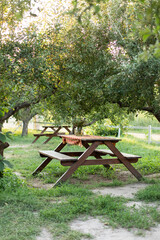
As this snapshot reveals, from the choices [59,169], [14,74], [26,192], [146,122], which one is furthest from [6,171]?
[146,122]

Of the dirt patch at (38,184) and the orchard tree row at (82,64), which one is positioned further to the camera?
the orchard tree row at (82,64)

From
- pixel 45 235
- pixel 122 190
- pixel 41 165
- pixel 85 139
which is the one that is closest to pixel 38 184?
pixel 41 165

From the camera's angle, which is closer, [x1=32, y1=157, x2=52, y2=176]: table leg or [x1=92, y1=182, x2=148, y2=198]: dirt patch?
[x1=92, y1=182, x2=148, y2=198]: dirt patch

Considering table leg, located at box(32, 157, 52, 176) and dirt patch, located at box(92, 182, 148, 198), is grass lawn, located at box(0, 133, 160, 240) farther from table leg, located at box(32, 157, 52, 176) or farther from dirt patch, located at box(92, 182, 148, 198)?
table leg, located at box(32, 157, 52, 176)

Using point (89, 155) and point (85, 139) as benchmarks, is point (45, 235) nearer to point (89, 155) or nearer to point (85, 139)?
point (85, 139)

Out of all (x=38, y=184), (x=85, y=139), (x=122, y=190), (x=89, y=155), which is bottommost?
(x=38, y=184)

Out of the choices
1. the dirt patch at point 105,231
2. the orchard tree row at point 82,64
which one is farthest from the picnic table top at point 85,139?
the dirt patch at point 105,231

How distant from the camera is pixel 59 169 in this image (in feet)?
24.3

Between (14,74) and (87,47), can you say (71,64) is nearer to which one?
(87,47)

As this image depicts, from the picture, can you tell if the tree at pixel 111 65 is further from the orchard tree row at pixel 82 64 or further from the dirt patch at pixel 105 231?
the dirt patch at pixel 105 231

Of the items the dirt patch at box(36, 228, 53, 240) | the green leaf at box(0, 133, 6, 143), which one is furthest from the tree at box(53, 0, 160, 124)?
the dirt patch at box(36, 228, 53, 240)

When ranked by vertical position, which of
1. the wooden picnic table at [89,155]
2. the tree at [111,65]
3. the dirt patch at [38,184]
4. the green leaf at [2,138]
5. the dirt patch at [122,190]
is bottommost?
the dirt patch at [38,184]

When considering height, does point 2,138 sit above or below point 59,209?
above

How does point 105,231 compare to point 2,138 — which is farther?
point 2,138
